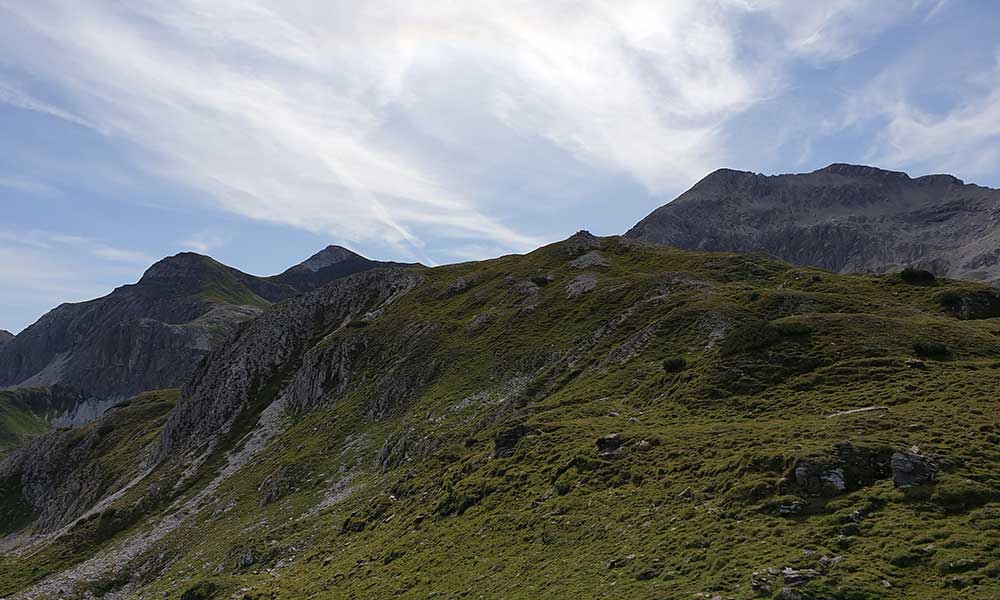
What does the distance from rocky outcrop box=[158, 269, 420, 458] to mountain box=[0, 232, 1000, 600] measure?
26.2 inches

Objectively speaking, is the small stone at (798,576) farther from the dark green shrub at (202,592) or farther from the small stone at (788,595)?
the dark green shrub at (202,592)

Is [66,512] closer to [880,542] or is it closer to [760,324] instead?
[760,324]

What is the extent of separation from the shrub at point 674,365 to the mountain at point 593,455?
0.13m

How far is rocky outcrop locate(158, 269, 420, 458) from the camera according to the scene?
9031cm

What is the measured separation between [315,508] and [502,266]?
6870cm

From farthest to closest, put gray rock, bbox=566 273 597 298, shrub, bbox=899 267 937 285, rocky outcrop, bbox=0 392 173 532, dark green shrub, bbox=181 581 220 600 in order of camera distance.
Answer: rocky outcrop, bbox=0 392 173 532, gray rock, bbox=566 273 597 298, shrub, bbox=899 267 937 285, dark green shrub, bbox=181 581 220 600

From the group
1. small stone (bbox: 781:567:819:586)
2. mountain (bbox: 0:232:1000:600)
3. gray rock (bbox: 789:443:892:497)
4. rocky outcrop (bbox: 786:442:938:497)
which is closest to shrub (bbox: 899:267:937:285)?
mountain (bbox: 0:232:1000:600)

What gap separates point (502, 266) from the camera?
114688 millimetres

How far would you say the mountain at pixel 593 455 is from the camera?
22047 mm

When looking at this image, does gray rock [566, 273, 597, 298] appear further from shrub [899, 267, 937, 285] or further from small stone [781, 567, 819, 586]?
small stone [781, 567, 819, 586]

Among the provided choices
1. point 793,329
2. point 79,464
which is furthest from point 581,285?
point 79,464

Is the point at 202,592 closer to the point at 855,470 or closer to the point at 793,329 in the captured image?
the point at 855,470

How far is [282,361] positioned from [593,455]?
83.4 m

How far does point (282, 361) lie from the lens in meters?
106
